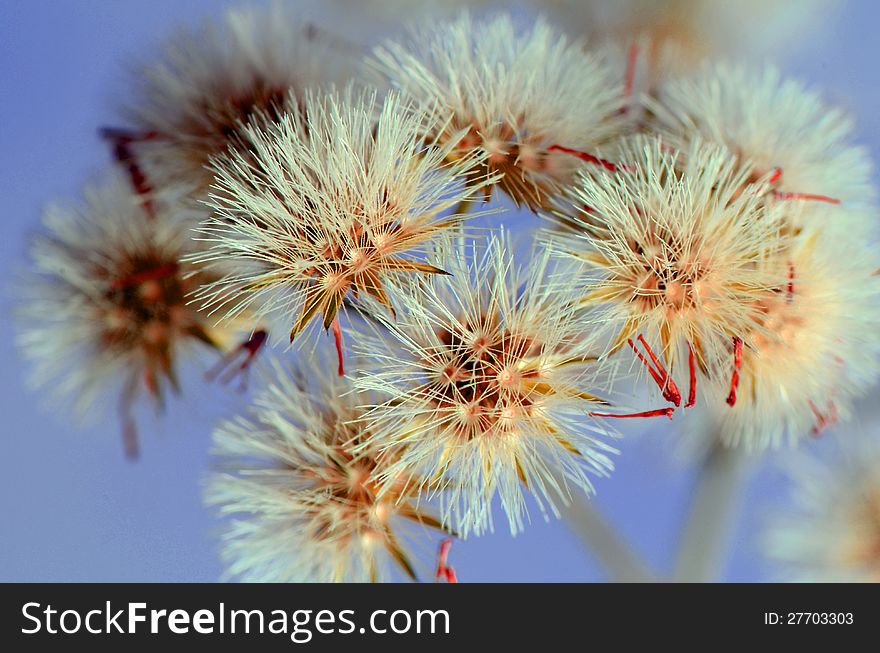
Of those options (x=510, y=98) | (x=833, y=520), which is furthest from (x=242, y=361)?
(x=833, y=520)

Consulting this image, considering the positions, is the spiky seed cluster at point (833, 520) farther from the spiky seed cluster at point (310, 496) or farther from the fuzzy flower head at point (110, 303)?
the fuzzy flower head at point (110, 303)

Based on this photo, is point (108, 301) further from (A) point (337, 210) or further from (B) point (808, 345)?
(B) point (808, 345)

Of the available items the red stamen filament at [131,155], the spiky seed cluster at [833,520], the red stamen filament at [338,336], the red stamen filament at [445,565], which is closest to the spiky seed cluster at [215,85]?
the red stamen filament at [131,155]

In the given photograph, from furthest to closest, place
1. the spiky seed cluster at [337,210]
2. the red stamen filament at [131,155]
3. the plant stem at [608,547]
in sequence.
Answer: the plant stem at [608,547] < the red stamen filament at [131,155] < the spiky seed cluster at [337,210]

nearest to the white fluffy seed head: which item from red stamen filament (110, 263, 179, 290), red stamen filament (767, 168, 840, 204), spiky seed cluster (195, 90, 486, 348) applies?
red stamen filament (110, 263, 179, 290)
